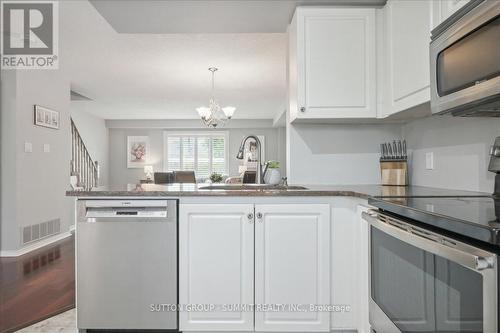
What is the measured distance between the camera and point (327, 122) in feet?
8.01

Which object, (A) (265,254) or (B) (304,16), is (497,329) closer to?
(A) (265,254)

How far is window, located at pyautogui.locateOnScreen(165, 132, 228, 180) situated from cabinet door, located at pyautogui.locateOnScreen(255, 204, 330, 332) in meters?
8.47


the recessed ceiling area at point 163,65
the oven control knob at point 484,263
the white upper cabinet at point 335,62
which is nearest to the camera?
the oven control knob at point 484,263

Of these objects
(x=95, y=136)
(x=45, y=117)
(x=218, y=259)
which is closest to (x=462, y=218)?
(x=218, y=259)

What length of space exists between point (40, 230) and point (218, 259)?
3.41 m

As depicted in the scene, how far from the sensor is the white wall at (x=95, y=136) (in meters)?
8.04

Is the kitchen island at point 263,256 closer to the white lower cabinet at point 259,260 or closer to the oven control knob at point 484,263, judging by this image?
the white lower cabinet at point 259,260

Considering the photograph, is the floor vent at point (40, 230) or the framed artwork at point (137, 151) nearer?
the floor vent at point (40, 230)

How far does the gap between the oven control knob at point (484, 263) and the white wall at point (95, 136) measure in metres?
8.06

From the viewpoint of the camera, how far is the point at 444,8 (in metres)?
1.48

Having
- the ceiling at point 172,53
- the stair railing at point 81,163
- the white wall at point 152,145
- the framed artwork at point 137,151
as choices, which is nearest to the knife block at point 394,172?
the ceiling at point 172,53

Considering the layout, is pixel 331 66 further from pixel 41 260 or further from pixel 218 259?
pixel 41 260

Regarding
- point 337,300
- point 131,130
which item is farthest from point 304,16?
point 131,130

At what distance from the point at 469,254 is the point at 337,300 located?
48.0 inches
